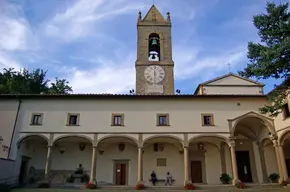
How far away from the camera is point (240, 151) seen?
2183 centimetres

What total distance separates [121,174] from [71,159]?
13.8ft

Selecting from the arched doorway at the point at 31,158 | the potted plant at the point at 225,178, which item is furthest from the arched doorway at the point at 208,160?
the arched doorway at the point at 31,158

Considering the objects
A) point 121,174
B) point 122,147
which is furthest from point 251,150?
point 121,174

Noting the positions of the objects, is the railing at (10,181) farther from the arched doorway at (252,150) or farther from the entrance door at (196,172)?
the arched doorway at (252,150)

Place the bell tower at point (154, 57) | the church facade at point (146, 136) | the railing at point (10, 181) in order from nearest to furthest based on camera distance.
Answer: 1. the railing at point (10, 181)
2. the church facade at point (146, 136)
3. the bell tower at point (154, 57)

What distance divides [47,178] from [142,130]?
7448 millimetres

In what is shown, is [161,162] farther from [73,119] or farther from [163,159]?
[73,119]

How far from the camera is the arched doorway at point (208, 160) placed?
20.7 metres

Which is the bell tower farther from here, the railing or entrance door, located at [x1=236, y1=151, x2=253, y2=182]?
the railing

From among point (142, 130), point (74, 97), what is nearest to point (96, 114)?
point (74, 97)

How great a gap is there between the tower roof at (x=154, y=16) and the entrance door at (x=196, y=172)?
1670cm

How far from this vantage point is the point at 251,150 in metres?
21.6

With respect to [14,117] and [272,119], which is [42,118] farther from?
[272,119]

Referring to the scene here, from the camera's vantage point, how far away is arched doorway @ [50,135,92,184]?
65.7ft
